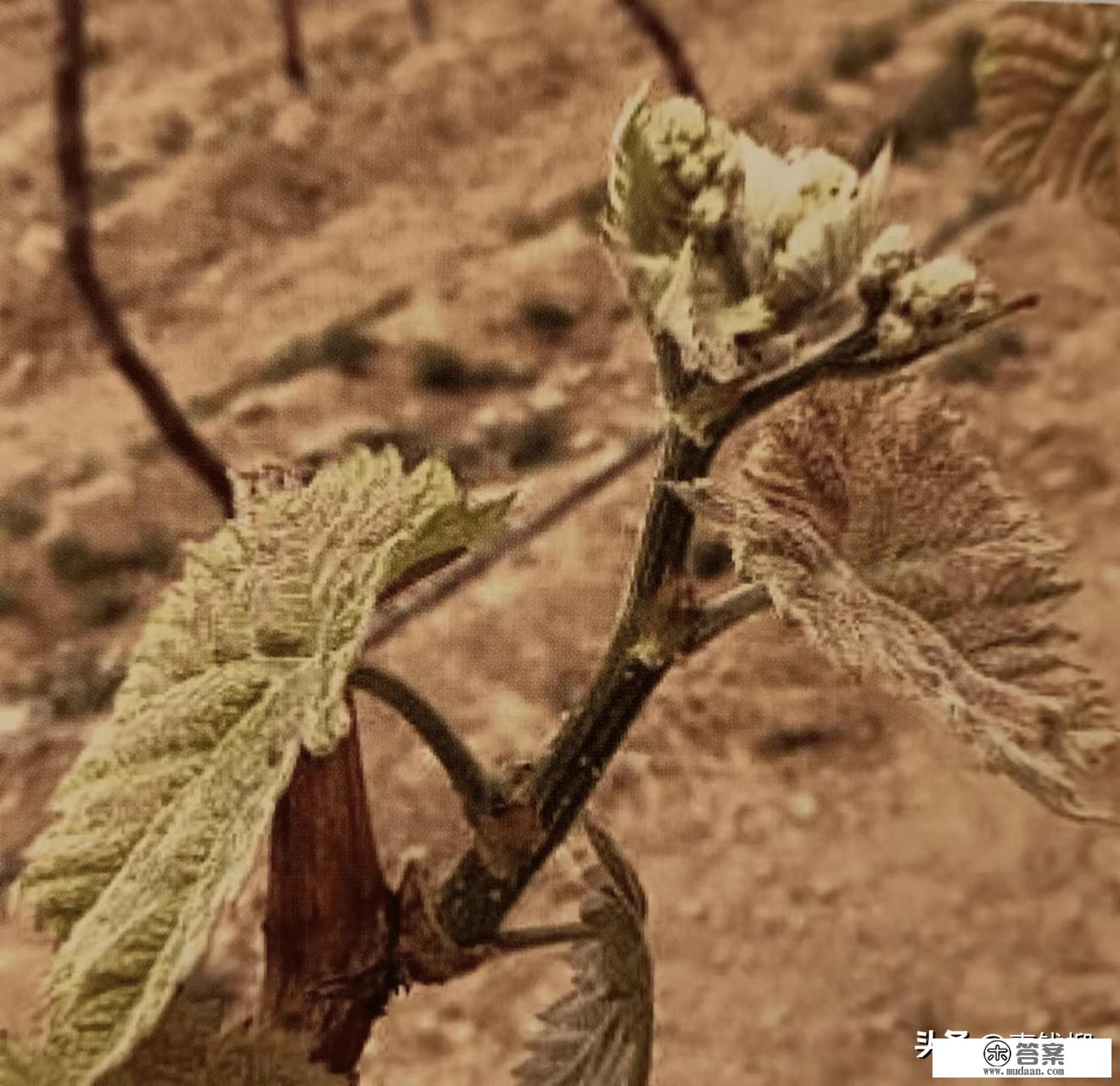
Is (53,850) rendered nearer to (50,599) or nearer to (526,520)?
(50,599)

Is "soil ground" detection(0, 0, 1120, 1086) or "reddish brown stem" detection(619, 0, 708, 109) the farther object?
"reddish brown stem" detection(619, 0, 708, 109)

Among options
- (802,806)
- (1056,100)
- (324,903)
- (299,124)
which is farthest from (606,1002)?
(1056,100)

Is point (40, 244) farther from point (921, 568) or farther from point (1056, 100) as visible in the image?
point (1056, 100)

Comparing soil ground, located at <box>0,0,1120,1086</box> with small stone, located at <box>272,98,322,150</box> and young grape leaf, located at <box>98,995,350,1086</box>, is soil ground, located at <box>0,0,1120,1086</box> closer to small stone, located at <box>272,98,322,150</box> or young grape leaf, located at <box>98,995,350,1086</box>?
small stone, located at <box>272,98,322,150</box>

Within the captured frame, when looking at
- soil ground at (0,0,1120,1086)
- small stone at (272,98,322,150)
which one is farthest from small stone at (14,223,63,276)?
small stone at (272,98,322,150)

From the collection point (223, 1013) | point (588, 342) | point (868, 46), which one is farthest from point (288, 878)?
point (868, 46)
